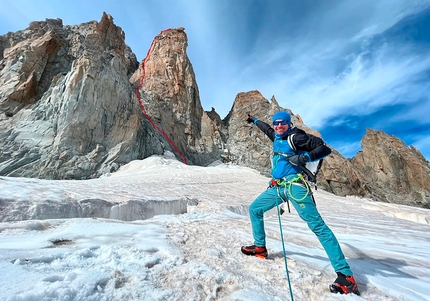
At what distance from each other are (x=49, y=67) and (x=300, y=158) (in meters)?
28.4

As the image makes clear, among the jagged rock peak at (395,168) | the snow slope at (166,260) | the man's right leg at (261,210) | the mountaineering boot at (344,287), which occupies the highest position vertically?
the jagged rock peak at (395,168)

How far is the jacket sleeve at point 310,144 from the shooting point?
316cm

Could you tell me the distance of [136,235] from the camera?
3.69 metres

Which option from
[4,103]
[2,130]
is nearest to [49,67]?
[4,103]

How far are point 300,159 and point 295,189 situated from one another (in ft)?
1.30

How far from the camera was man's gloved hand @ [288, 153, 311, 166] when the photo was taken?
10.1 feet

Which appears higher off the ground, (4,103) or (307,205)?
(4,103)

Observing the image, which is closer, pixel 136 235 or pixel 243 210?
pixel 136 235

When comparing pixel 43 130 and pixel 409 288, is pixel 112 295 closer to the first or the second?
pixel 409 288

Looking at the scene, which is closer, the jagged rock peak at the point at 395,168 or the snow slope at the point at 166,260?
the snow slope at the point at 166,260

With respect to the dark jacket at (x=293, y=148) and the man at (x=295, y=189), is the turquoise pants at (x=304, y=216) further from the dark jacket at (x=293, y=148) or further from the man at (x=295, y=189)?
the dark jacket at (x=293, y=148)

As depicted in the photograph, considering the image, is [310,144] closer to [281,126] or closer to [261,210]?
[281,126]

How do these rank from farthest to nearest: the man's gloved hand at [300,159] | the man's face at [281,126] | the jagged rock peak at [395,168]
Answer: the jagged rock peak at [395,168]
the man's face at [281,126]
the man's gloved hand at [300,159]

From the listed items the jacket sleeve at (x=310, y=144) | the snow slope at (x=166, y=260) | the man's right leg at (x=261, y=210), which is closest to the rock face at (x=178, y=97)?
the snow slope at (x=166, y=260)
